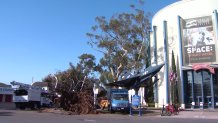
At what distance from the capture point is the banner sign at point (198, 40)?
44.9m

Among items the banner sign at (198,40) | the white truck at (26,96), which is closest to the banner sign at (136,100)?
the white truck at (26,96)

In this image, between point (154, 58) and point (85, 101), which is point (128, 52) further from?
point (85, 101)

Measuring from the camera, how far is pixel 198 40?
1801 inches

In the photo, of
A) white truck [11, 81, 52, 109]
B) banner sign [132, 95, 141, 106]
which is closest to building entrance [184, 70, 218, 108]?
banner sign [132, 95, 141, 106]

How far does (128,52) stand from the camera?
53.0 metres

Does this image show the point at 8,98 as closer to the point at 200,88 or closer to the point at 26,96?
the point at 26,96

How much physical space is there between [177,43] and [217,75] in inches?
288

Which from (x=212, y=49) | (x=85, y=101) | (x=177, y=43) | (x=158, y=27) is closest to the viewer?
(x=85, y=101)

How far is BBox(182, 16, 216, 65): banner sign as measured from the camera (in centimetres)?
4491

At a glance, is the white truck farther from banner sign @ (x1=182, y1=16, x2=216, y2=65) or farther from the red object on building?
the red object on building

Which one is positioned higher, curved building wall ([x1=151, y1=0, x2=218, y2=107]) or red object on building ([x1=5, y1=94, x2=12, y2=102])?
curved building wall ([x1=151, y1=0, x2=218, y2=107])

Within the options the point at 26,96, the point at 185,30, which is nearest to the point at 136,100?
the point at 26,96

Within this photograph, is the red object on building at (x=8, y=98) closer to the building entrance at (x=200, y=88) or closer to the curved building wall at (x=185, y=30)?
the curved building wall at (x=185, y=30)

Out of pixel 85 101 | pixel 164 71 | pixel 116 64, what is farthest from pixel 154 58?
pixel 85 101
